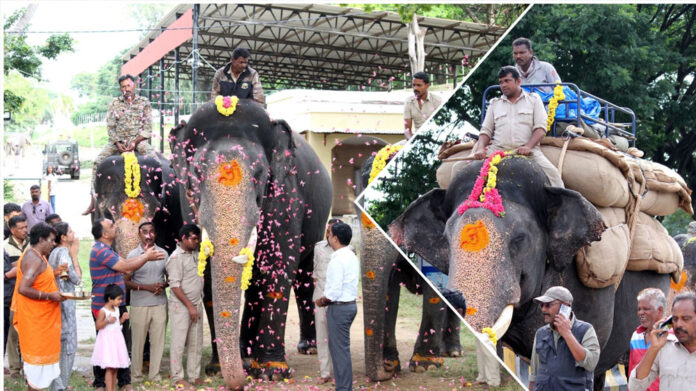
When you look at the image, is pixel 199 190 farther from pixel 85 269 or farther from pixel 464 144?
pixel 85 269

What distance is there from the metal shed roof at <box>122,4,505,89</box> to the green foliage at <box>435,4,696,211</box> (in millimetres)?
12413

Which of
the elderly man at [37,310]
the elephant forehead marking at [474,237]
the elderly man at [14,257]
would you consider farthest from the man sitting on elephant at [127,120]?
the elephant forehead marking at [474,237]

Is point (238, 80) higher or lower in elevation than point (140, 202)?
higher

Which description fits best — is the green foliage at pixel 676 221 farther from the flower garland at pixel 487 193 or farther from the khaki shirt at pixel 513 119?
the flower garland at pixel 487 193

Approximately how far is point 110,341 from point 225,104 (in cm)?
212

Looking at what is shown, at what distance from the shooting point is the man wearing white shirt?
256 inches

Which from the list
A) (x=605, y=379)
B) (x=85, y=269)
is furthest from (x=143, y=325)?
(x=85, y=269)

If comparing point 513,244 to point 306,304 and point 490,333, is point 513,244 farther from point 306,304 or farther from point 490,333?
point 306,304

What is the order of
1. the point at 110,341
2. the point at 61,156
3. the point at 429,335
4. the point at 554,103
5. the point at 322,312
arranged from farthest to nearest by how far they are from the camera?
the point at 61,156 < the point at 429,335 < the point at 322,312 < the point at 110,341 < the point at 554,103

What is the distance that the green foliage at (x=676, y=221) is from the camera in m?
7.52

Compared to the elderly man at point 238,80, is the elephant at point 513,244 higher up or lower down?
lower down

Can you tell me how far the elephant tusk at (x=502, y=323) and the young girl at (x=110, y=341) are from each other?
3651 millimetres

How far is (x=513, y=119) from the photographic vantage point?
15.1 ft

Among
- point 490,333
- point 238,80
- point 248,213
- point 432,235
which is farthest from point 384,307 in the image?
point 490,333
